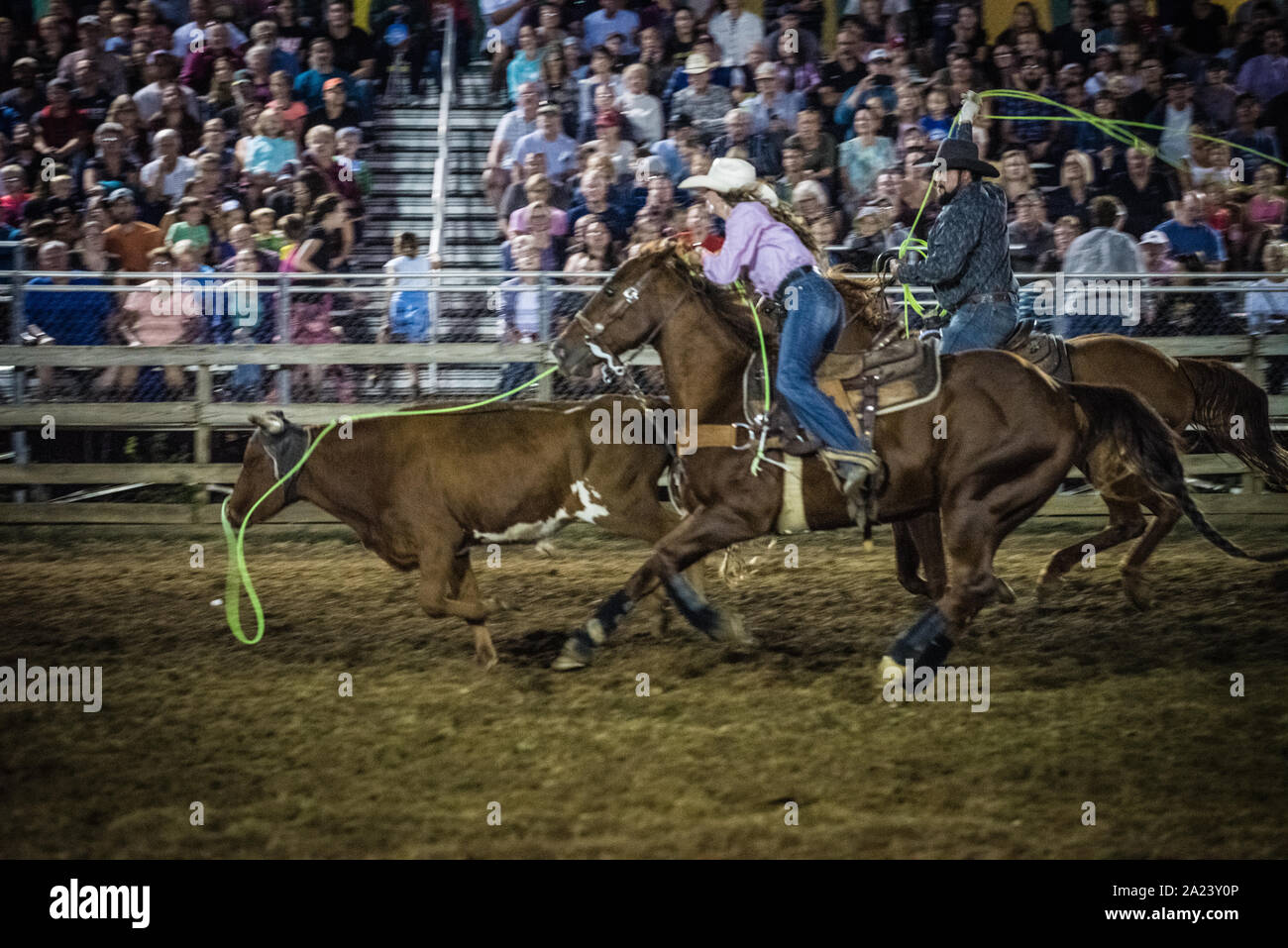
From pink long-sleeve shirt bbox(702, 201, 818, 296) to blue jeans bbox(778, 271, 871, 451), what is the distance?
0.29 ft

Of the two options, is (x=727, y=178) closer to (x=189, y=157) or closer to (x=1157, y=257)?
(x=1157, y=257)

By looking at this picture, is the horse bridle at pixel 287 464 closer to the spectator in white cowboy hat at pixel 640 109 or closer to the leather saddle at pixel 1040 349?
the leather saddle at pixel 1040 349

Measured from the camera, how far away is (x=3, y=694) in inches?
236

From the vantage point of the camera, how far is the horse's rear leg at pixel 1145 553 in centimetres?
724

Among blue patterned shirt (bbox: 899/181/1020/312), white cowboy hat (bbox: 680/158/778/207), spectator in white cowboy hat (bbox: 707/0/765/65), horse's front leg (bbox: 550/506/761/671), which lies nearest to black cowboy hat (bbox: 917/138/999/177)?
blue patterned shirt (bbox: 899/181/1020/312)

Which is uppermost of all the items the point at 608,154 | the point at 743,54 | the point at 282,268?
the point at 743,54

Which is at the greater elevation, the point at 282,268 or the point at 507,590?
the point at 282,268

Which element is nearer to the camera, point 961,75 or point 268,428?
point 268,428

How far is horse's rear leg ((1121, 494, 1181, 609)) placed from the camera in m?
7.24

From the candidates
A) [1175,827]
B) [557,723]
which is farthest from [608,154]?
[1175,827]

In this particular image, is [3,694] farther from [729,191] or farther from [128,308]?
[128,308]

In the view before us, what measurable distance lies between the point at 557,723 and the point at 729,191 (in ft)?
7.54

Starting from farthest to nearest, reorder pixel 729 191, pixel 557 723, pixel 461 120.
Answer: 1. pixel 461 120
2. pixel 729 191
3. pixel 557 723

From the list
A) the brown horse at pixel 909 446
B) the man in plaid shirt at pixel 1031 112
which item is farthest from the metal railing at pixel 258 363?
the brown horse at pixel 909 446
